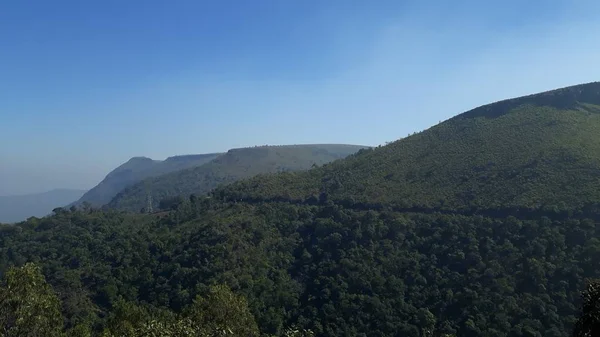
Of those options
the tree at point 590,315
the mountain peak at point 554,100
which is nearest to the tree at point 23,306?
the tree at point 590,315

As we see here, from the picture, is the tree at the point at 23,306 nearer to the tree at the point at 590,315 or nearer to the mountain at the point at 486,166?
the tree at the point at 590,315

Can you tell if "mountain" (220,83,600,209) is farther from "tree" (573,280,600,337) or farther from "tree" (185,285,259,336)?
"tree" (573,280,600,337)

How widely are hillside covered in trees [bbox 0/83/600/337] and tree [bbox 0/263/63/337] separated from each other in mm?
5838

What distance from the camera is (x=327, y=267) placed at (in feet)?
155

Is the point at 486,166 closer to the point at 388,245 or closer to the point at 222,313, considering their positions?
the point at 388,245

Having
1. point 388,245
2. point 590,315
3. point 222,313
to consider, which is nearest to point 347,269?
point 388,245

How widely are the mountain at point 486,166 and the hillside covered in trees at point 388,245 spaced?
0.28 metres

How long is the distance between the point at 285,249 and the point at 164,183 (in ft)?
508

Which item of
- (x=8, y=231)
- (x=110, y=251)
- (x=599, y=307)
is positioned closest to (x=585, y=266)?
(x=599, y=307)

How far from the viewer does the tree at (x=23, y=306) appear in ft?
48.1

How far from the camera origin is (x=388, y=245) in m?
47.8

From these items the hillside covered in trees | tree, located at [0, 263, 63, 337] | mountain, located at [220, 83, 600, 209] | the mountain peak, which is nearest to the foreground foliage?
the hillside covered in trees

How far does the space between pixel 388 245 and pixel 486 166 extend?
21.4 metres

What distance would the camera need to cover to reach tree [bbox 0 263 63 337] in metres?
14.7
